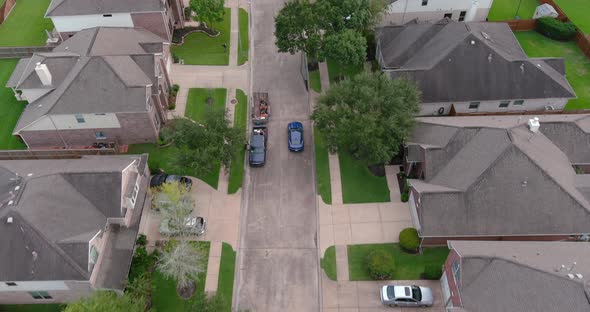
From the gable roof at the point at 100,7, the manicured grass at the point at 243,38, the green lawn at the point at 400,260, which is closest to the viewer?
the green lawn at the point at 400,260

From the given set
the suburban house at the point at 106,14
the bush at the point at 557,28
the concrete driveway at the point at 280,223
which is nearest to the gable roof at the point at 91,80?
the suburban house at the point at 106,14

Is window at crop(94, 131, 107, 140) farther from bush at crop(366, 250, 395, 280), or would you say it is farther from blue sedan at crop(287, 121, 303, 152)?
bush at crop(366, 250, 395, 280)

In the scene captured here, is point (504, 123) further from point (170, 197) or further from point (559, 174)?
point (170, 197)

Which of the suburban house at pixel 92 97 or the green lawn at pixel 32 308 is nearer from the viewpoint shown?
the green lawn at pixel 32 308

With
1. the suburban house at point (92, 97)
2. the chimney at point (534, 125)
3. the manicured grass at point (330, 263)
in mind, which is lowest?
the manicured grass at point (330, 263)

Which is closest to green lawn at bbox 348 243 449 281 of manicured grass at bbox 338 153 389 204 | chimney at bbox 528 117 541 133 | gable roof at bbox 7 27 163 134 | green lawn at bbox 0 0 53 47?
manicured grass at bbox 338 153 389 204

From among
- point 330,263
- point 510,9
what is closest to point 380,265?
point 330,263

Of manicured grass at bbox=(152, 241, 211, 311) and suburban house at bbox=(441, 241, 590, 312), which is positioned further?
manicured grass at bbox=(152, 241, 211, 311)

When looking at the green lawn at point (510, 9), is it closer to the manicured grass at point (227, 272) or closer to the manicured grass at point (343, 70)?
the manicured grass at point (343, 70)
